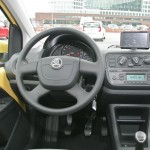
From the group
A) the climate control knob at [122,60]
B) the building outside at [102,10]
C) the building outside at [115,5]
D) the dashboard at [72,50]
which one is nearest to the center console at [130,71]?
the climate control knob at [122,60]

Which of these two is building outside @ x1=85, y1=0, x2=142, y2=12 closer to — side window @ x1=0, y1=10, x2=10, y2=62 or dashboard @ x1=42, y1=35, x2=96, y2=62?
side window @ x1=0, y1=10, x2=10, y2=62

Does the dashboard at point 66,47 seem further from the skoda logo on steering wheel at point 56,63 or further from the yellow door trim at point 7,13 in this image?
the yellow door trim at point 7,13

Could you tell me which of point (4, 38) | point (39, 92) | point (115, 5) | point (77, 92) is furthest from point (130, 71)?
point (4, 38)

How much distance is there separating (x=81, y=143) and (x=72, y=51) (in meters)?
1.07

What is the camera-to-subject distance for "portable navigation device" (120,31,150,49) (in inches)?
80.4

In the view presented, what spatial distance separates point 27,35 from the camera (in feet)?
8.80

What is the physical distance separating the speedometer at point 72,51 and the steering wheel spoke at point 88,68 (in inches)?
11.8

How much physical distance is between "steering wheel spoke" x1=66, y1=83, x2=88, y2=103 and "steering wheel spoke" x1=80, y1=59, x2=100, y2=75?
90 mm

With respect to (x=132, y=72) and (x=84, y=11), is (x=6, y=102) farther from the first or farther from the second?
(x=84, y=11)

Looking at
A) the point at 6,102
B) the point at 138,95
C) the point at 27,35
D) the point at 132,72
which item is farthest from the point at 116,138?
the point at 27,35

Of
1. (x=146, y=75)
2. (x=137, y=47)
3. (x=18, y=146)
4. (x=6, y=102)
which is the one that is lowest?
(x=18, y=146)

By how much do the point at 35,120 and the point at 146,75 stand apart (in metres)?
1.12

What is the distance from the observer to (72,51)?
2064mm

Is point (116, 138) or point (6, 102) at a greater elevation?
point (6, 102)
